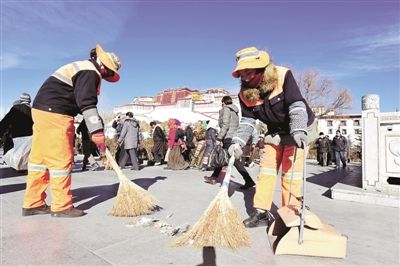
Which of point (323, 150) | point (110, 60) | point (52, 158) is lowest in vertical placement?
point (52, 158)

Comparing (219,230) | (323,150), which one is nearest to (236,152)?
(219,230)

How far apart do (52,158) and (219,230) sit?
200 centimetres

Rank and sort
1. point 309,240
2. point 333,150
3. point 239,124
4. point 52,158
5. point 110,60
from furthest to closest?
1. point 333,150
2. point 110,60
3. point 239,124
4. point 52,158
5. point 309,240

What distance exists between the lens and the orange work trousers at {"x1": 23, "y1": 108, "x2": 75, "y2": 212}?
3.35 m

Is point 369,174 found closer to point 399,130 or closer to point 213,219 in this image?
point 399,130

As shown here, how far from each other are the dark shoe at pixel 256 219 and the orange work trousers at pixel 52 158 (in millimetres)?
2016

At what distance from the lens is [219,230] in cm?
264

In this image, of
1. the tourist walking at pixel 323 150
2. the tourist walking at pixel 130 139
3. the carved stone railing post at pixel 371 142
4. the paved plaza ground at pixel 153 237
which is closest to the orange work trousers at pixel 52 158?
the paved plaza ground at pixel 153 237

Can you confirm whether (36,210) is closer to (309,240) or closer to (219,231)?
(219,231)

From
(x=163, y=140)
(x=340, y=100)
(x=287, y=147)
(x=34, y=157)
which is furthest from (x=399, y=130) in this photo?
(x=340, y=100)

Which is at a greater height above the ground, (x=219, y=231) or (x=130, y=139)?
(x=130, y=139)

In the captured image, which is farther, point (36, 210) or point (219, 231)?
point (36, 210)

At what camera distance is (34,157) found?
136 inches

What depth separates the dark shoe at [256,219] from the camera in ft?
10.4
